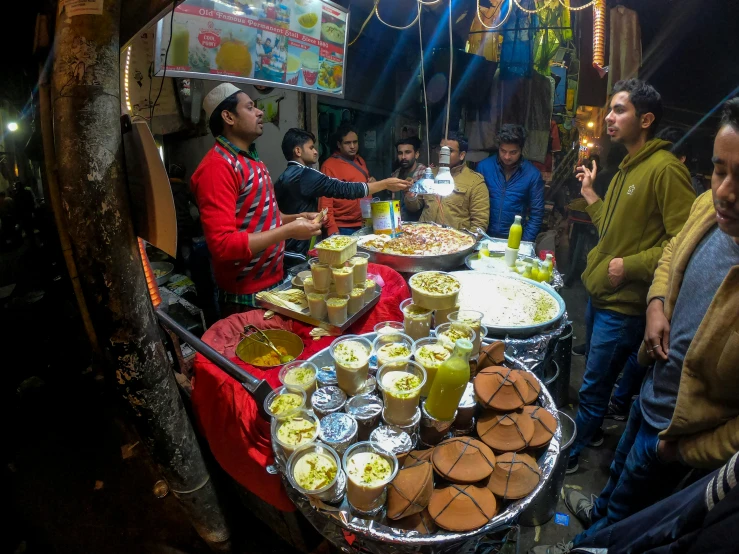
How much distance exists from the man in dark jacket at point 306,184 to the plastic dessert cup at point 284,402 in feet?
8.14

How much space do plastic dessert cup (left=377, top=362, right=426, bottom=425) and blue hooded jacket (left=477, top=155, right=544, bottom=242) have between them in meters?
3.83

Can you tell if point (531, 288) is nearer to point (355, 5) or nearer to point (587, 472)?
point (587, 472)

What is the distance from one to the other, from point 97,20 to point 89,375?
421 centimetres

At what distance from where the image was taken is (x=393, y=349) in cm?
198

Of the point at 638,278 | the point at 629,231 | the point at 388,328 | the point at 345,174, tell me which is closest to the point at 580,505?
the point at 638,278

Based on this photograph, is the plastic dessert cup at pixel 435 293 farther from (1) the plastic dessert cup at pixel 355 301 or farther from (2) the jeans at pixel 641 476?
(2) the jeans at pixel 641 476

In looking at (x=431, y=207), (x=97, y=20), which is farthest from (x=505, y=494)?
(x=431, y=207)

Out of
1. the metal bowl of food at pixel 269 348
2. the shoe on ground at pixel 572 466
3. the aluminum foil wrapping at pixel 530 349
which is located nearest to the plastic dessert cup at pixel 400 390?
the metal bowl of food at pixel 269 348

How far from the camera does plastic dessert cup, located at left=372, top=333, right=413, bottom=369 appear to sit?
71.8 inches

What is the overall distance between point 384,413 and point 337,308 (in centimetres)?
80

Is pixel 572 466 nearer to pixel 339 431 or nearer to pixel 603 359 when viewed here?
pixel 603 359

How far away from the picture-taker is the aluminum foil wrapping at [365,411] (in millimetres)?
1691

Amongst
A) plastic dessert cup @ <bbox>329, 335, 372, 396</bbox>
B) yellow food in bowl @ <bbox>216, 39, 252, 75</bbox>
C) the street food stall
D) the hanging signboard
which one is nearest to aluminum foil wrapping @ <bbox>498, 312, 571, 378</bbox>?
the street food stall

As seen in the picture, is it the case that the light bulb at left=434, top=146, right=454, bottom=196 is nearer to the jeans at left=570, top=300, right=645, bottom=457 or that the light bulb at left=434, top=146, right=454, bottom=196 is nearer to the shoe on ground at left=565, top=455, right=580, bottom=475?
the jeans at left=570, top=300, right=645, bottom=457
